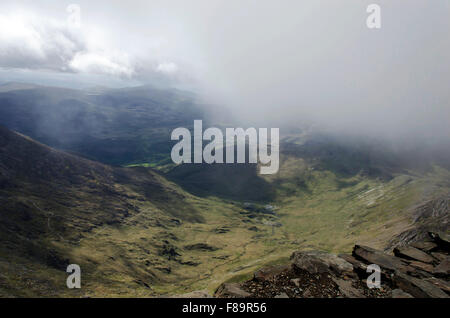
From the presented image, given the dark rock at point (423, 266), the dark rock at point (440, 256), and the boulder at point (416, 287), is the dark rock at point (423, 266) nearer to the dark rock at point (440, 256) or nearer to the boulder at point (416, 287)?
the dark rock at point (440, 256)

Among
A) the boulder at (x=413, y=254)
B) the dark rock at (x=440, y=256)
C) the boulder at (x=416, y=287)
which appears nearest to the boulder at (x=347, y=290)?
the boulder at (x=416, y=287)

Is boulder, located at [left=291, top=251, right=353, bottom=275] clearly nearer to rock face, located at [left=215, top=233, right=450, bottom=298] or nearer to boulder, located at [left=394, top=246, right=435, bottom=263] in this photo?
rock face, located at [left=215, top=233, right=450, bottom=298]

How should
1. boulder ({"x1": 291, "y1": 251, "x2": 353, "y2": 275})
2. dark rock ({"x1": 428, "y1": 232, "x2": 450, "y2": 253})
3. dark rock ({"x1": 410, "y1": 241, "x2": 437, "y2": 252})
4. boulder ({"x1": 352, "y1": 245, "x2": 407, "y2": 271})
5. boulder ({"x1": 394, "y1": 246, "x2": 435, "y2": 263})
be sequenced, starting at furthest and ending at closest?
dark rock ({"x1": 410, "y1": 241, "x2": 437, "y2": 252}) → dark rock ({"x1": 428, "y1": 232, "x2": 450, "y2": 253}) → boulder ({"x1": 394, "y1": 246, "x2": 435, "y2": 263}) → boulder ({"x1": 352, "y1": 245, "x2": 407, "y2": 271}) → boulder ({"x1": 291, "y1": 251, "x2": 353, "y2": 275})

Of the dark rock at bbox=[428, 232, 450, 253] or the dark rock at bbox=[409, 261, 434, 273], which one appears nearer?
the dark rock at bbox=[409, 261, 434, 273]

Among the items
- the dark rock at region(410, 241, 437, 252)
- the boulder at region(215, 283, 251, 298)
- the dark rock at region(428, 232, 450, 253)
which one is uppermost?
the dark rock at region(428, 232, 450, 253)

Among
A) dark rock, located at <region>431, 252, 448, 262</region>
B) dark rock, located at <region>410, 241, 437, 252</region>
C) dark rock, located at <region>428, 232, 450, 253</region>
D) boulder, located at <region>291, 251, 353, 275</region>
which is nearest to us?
boulder, located at <region>291, 251, 353, 275</region>

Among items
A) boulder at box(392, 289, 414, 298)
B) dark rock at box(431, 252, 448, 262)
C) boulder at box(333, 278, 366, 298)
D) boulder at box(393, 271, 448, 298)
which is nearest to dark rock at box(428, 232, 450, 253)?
dark rock at box(431, 252, 448, 262)

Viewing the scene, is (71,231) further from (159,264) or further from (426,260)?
(426,260)
